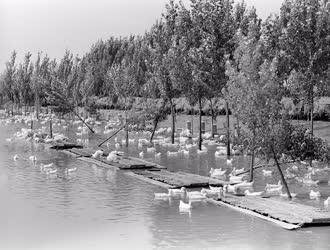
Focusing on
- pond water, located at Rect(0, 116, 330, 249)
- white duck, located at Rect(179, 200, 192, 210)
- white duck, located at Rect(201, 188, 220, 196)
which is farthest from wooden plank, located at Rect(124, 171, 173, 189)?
white duck, located at Rect(179, 200, 192, 210)

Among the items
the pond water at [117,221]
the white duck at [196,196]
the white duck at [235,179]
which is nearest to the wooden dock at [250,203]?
the white duck at [196,196]

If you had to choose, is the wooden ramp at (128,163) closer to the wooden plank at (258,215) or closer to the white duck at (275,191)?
the white duck at (275,191)

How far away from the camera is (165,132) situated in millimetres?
63188

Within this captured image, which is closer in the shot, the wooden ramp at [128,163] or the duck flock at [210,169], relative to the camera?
the duck flock at [210,169]

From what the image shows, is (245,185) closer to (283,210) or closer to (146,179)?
(146,179)

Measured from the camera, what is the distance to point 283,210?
2120 centimetres

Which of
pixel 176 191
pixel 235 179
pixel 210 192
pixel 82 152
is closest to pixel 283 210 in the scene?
pixel 210 192

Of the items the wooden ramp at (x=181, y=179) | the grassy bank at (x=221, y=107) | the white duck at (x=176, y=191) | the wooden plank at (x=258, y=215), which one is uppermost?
the grassy bank at (x=221, y=107)

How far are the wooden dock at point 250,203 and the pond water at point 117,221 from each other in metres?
0.39

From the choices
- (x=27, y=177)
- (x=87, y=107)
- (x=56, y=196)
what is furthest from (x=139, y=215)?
(x=87, y=107)

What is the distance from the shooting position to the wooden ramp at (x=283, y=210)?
1973 centimetres

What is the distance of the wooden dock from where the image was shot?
1981cm

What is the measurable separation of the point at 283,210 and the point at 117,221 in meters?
5.31

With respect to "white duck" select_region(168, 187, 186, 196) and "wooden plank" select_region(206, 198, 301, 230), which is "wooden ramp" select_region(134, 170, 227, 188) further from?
"wooden plank" select_region(206, 198, 301, 230)
